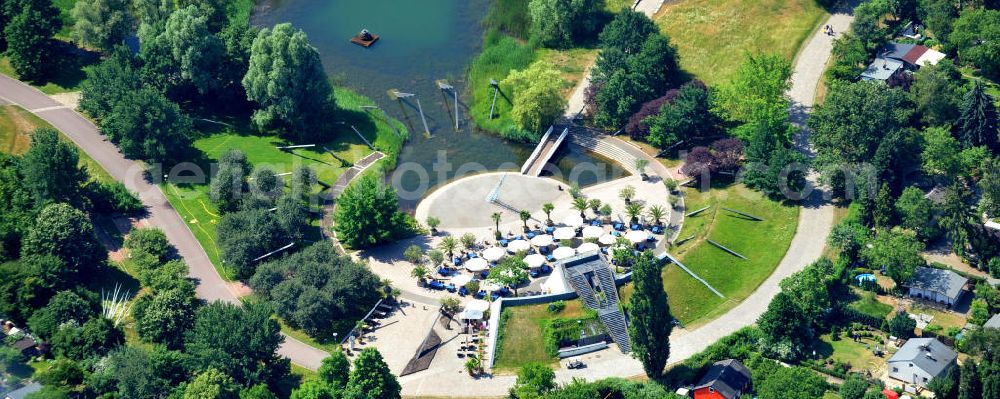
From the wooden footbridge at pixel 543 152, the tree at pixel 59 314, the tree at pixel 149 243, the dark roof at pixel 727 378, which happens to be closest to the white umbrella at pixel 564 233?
the wooden footbridge at pixel 543 152

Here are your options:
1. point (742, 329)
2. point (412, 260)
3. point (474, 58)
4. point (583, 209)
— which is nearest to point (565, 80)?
point (474, 58)

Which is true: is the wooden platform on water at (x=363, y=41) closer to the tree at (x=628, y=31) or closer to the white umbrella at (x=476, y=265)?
the tree at (x=628, y=31)

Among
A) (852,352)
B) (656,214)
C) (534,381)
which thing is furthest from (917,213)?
(534,381)

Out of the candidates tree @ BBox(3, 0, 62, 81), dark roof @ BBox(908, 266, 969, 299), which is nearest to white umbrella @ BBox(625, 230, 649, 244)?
dark roof @ BBox(908, 266, 969, 299)

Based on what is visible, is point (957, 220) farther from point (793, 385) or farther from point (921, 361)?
point (793, 385)

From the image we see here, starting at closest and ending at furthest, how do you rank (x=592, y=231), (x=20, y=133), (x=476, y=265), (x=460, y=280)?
1. (x=460, y=280)
2. (x=476, y=265)
3. (x=592, y=231)
4. (x=20, y=133)

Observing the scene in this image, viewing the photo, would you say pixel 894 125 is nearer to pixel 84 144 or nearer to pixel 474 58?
pixel 474 58

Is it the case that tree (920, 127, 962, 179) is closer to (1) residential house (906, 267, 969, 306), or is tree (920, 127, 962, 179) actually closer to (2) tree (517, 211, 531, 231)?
(1) residential house (906, 267, 969, 306)
